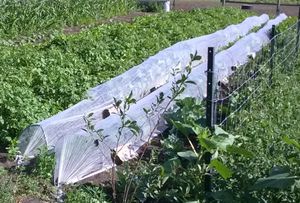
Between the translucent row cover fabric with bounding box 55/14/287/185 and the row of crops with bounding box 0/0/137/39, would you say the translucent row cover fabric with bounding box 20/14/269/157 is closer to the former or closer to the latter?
the translucent row cover fabric with bounding box 55/14/287/185

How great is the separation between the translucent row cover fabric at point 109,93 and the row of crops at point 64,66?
25 cm

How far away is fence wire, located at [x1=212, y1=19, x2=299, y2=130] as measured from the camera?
212 inches

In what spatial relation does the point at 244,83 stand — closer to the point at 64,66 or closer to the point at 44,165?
the point at 64,66

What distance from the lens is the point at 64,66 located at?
703 centimetres

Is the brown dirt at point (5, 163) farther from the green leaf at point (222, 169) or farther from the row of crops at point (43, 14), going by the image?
the row of crops at point (43, 14)

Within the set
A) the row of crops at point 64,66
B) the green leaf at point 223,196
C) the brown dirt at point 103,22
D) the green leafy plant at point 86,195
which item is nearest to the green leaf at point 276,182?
the green leaf at point 223,196

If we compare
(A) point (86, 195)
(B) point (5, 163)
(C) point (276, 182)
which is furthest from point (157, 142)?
(C) point (276, 182)

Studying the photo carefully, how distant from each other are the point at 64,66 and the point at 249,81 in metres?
2.08

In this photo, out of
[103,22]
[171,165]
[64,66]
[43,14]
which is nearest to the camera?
[171,165]

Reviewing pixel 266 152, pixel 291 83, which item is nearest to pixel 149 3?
pixel 291 83

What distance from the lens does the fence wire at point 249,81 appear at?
5379 millimetres

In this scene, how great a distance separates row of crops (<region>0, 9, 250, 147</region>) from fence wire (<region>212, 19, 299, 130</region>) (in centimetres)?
143

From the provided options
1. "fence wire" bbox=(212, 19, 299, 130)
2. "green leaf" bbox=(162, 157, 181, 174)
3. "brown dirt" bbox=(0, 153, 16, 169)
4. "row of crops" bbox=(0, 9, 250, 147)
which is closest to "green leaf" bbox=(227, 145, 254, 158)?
"green leaf" bbox=(162, 157, 181, 174)

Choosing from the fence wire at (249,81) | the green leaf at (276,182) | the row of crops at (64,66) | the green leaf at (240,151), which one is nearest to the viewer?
the green leaf at (276,182)
